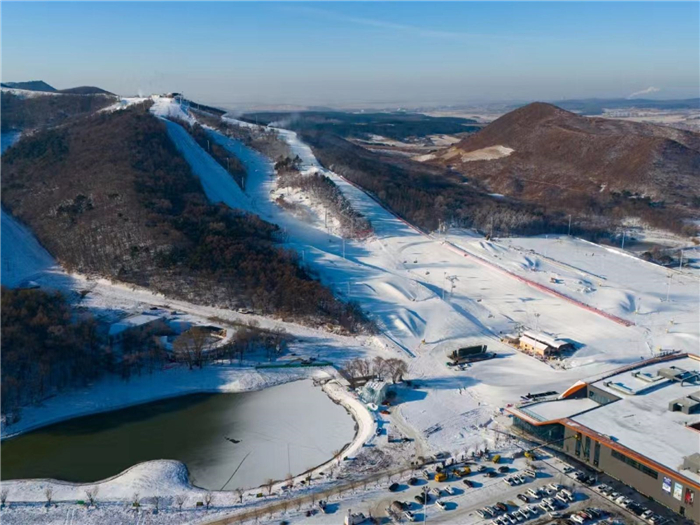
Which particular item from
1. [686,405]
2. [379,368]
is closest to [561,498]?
[686,405]

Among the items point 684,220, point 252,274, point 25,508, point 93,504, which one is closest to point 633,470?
point 93,504

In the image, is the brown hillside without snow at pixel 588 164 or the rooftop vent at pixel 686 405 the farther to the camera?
the brown hillside without snow at pixel 588 164

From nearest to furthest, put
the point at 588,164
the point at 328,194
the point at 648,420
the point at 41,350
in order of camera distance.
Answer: the point at 648,420, the point at 41,350, the point at 328,194, the point at 588,164

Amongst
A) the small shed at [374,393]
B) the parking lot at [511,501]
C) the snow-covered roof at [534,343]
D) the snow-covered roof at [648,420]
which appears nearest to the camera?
the parking lot at [511,501]

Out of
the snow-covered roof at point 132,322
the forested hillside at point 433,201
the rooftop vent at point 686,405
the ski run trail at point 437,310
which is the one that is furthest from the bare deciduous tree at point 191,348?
the forested hillside at point 433,201

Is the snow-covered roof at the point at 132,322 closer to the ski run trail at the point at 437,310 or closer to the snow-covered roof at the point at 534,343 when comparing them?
the ski run trail at the point at 437,310

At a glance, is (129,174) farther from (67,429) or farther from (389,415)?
(389,415)

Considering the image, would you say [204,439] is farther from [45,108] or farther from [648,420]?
[45,108]
